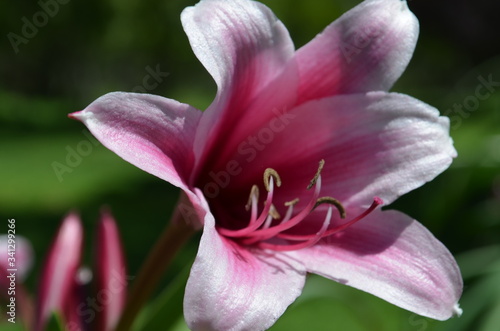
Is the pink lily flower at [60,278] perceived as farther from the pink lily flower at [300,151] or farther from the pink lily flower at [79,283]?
the pink lily flower at [300,151]

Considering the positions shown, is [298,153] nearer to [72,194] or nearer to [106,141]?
[106,141]

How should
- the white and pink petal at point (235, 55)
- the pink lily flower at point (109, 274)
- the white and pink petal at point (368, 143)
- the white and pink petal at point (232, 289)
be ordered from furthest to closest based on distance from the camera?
the pink lily flower at point (109, 274) → the white and pink petal at point (368, 143) → the white and pink petal at point (235, 55) → the white and pink petal at point (232, 289)

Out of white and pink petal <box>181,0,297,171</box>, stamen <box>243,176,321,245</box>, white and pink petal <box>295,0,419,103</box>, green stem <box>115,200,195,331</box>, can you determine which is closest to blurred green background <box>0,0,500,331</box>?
green stem <box>115,200,195,331</box>

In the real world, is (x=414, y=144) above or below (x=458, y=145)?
above

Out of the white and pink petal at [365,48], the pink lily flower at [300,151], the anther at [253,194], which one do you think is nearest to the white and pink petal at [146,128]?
the pink lily flower at [300,151]

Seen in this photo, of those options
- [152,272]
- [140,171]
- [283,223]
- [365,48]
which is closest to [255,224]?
[283,223]

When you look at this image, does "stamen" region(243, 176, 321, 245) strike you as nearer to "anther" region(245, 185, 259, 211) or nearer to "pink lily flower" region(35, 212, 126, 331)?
"anther" region(245, 185, 259, 211)

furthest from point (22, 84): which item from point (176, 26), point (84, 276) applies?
point (84, 276)

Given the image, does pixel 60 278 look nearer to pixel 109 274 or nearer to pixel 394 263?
pixel 109 274
